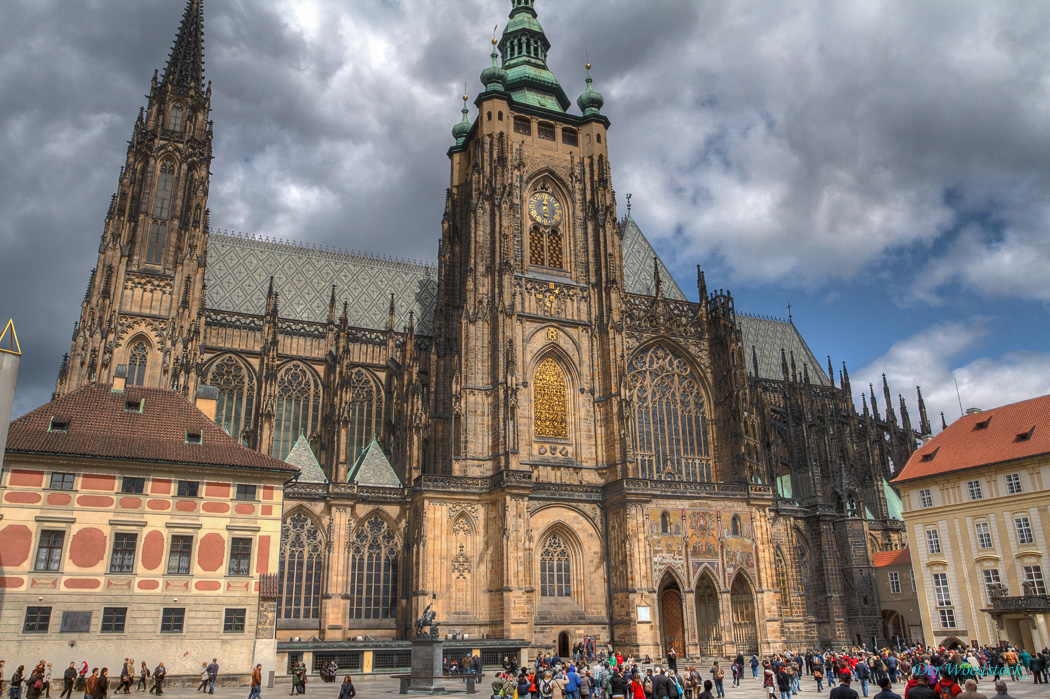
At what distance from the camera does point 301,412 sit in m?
45.6

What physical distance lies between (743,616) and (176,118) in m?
42.5

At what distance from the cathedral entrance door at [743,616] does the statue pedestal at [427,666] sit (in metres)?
19.9

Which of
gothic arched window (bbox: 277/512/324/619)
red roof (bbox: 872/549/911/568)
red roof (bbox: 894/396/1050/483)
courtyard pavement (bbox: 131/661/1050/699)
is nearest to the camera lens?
courtyard pavement (bbox: 131/661/1050/699)

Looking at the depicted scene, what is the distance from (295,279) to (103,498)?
26.2 m

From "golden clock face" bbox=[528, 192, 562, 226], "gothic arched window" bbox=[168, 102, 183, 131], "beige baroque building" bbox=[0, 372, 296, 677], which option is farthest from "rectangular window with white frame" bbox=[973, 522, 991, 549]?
"gothic arched window" bbox=[168, 102, 183, 131]

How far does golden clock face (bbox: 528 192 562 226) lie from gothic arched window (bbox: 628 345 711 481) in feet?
30.8

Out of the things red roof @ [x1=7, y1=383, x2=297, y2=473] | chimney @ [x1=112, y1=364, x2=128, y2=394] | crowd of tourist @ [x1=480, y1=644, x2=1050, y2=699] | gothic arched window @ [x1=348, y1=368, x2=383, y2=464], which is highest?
gothic arched window @ [x1=348, y1=368, x2=383, y2=464]

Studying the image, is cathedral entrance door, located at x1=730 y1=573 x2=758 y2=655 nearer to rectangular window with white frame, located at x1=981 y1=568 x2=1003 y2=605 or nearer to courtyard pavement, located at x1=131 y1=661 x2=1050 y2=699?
courtyard pavement, located at x1=131 y1=661 x2=1050 y2=699

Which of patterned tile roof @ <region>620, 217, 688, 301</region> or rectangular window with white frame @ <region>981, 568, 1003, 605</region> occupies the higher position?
patterned tile roof @ <region>620, 217, 688, 301</region>

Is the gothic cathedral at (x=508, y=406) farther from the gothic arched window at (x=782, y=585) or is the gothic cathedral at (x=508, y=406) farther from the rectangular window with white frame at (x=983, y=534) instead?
the rectangular window with white frame at (x=983, y=534)

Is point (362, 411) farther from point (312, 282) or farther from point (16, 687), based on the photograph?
point (16, 687)

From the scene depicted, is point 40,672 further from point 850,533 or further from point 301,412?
point 850,533

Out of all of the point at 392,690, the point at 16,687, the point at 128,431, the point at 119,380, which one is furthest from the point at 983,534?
the point at 16,687

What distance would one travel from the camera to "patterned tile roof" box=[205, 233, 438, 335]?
162ft
